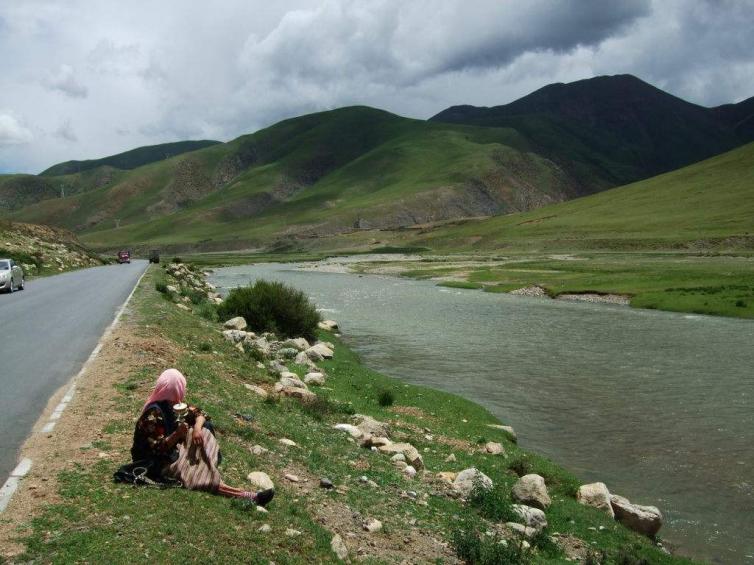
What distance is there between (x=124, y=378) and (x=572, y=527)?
1063 cm

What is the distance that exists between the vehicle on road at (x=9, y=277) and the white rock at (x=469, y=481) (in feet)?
113

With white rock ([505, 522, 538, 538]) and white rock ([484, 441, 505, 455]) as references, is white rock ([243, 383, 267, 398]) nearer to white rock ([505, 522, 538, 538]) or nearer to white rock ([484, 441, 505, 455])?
white rock ([484, 441, 505, 455])

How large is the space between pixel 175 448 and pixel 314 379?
12.2 meters

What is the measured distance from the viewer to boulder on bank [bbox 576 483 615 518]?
12.4m

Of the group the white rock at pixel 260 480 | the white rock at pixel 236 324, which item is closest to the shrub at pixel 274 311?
→ the white rock at pixel 236 324

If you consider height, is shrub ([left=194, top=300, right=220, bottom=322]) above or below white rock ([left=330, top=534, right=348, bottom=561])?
above

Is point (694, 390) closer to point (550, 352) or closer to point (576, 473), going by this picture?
point (550, 352)

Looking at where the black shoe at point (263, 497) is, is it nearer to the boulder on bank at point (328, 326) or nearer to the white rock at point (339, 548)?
the white rock at point (339, 548)

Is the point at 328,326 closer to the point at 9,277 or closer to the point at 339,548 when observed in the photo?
the point at 9,277

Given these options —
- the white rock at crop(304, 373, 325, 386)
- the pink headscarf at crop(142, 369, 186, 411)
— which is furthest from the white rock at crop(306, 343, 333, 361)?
the pink headscarf at crop(142, 369, 186, 411)

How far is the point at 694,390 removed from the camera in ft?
75.7

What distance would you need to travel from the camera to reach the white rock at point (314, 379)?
20992 mm

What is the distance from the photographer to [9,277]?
36781mm

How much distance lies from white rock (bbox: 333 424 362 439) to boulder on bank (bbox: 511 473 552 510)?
3970 mm
